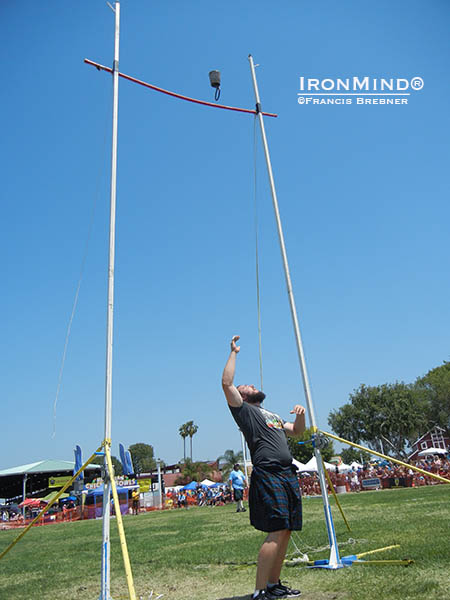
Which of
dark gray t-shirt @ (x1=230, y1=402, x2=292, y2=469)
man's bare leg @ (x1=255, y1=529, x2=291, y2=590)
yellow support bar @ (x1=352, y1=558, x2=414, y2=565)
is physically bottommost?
yellow support bar @ (x1=352, y1=558, x2=414, y2=565)

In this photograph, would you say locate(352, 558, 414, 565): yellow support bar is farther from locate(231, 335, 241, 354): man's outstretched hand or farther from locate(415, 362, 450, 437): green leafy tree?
locate(415, 362, 450, 437): green leafy tree

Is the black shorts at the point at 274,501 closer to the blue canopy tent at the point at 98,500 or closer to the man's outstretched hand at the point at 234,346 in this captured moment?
the man's outstretched hand at the point at 234,346

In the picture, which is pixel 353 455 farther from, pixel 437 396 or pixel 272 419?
pixel 272 419

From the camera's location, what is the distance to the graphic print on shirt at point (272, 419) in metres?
4.02

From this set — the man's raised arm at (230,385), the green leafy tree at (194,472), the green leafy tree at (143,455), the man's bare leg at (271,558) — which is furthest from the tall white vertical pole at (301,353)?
the green leafy tree at (143,455)

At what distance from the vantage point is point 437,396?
49062 millimetres

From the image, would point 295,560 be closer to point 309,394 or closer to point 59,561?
point 309,394

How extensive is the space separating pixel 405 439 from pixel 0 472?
125ft

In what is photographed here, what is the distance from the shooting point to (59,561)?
7016 millimetres

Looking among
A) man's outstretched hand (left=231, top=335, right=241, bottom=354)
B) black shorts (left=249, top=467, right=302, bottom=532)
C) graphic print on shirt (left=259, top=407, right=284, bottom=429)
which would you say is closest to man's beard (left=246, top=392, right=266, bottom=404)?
graphic print on shirt (left=259, top=407, right=284, bottom=429)

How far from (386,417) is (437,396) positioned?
6.45m

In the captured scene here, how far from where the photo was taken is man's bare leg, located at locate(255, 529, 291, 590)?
3.42 metres

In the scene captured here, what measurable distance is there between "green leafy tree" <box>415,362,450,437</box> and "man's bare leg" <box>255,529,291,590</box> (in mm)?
49028

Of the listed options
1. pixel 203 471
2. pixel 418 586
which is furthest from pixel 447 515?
pixel 203 471
